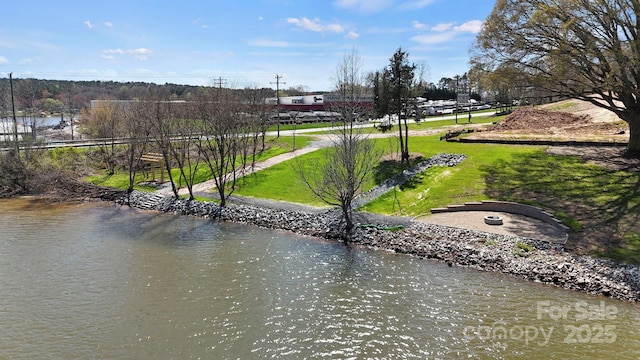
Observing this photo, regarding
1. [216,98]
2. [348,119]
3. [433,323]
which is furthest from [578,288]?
[216,98]

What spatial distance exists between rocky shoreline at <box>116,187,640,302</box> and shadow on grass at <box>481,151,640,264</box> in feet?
4.13

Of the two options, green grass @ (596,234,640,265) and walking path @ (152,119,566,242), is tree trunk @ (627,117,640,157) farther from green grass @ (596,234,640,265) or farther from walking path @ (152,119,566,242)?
green grass @ (596,234,640,265)

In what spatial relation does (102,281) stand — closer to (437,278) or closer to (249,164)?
(437,278)

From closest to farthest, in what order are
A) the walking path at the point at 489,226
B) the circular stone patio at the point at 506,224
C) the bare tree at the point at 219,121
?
1. the circular stone patio at the point at 506,224
2. the walking path at the point at 489,226
3. the bare tree at the point at 219,121

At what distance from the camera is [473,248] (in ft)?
56.8

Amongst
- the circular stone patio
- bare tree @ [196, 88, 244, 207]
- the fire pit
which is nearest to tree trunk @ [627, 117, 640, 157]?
the circular stone patio

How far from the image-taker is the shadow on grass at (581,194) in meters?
16.7

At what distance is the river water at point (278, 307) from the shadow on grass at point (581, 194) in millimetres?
4146

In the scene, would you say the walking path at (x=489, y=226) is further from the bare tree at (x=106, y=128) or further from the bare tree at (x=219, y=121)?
the bare tree at (x=106, y=128)

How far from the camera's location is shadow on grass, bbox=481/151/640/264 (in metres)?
16.7

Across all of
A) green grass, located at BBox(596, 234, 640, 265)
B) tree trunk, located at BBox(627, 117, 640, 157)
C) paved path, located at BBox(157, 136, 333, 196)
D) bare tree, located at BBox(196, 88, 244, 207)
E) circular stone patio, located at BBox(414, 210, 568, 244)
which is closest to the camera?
green grass, located at BBox(596, 234, 640, 265)

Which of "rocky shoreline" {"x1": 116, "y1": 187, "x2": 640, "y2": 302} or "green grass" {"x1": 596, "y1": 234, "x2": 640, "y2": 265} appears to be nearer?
"rocky shoreline" {"x1": 116, "y1": 187, "x2": 640, "y2": 302}

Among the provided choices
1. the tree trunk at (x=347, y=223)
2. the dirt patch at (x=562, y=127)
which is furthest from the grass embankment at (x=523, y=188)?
the dirt patch at (x=562, y=127)

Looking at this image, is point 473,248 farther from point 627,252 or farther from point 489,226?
point 627,252
